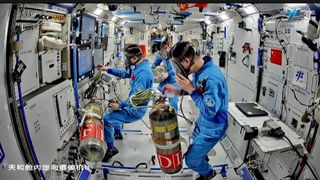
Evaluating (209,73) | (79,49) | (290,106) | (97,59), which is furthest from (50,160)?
(290,106)

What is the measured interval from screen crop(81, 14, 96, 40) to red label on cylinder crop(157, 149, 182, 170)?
1770 mm

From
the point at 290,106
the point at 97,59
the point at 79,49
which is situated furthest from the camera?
the point at 97,59

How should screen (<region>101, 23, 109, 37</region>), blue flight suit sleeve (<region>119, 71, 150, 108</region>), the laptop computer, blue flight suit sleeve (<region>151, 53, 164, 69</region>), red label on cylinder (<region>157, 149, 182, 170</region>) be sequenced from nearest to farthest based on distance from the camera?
red label on cylinder (<region>157, 149, 182, 170</region>), blue flight suit sleeve (<region>119, 71, 150, 108</region>), the laptop computer, screen (<region>101, 23, 109, 37</region>), blue flight suit sleeve (<region>151, 53, 164, 69</region>)

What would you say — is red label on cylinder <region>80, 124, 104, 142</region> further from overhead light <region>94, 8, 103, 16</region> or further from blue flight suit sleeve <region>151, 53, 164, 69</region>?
blue flight suit sleeve <region>151, 53, 164, 69</region>

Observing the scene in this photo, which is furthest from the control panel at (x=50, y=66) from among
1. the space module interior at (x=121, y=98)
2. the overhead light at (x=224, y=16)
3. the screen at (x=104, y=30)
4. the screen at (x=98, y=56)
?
the overhead light at (x=224, y=16)

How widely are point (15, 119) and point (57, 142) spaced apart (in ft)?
2.97

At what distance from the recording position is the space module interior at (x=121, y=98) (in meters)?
1.67

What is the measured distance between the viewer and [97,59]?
151 inches

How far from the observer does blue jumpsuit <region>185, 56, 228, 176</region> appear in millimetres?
2191

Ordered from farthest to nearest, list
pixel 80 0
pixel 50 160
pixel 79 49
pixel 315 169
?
pixel 79 49 → pixel 50 160 → pixel 315 169 → pixel 80 0

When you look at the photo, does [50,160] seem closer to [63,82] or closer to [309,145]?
[63,82]

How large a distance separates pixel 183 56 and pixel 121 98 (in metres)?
2.88

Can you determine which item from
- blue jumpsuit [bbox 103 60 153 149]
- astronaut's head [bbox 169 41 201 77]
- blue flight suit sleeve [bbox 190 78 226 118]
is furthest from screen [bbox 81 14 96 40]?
blue flight suit sleeve [bbox 190 78 226 118]

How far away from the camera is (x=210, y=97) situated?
2162mm
